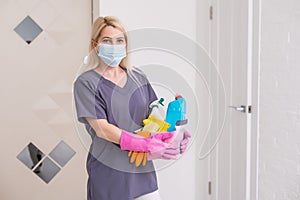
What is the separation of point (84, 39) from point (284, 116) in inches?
50.8

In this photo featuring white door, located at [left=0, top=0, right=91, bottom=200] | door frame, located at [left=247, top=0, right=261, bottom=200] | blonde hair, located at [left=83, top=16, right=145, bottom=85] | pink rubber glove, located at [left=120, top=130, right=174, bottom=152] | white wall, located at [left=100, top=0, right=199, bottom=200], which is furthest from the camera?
white door, located at [left=0, top=0, right=91, bottom=200]

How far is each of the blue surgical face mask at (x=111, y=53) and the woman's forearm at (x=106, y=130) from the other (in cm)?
24

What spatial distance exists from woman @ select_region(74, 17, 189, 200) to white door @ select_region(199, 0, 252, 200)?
622 millimetres

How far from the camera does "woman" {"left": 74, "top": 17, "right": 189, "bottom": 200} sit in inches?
54.7

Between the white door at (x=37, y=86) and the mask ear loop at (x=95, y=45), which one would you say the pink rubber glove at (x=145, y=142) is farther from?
the white door at (x=37, y=86)

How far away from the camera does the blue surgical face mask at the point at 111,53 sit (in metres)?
1.48

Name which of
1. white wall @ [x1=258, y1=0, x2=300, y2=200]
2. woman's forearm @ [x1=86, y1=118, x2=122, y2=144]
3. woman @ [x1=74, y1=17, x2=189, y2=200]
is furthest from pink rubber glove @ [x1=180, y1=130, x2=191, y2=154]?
white wall @ [x1=258, y1=0, x2=300, y2=200]

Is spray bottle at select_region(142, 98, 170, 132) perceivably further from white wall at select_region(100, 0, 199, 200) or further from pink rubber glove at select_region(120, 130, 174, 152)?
white wall at select_region(100, 0, 199, 200)

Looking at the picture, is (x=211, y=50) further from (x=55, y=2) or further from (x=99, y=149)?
(x=99, y=149)

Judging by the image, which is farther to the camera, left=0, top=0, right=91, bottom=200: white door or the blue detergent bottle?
left=0, top=0, right=91, bottom=200: white door

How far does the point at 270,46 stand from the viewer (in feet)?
6.50

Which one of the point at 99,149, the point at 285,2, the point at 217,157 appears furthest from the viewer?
the point at 217,157

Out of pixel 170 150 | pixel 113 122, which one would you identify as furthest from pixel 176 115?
pixel 113 122

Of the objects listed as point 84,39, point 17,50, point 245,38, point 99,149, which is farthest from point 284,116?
point 17,50
